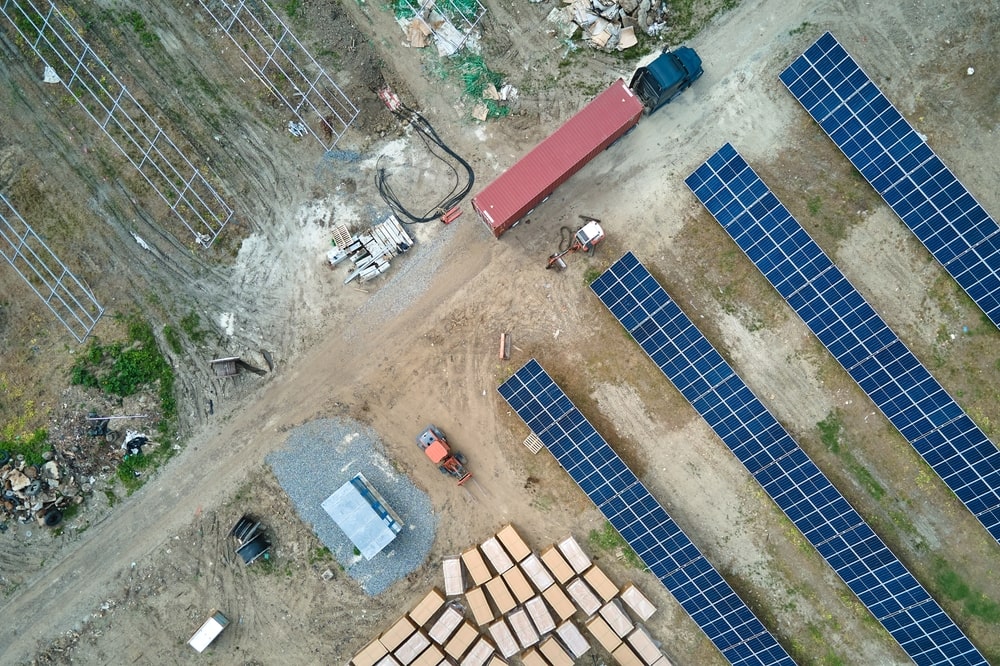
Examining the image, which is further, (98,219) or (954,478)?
(98,219)

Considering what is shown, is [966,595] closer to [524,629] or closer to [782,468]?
[782,468]

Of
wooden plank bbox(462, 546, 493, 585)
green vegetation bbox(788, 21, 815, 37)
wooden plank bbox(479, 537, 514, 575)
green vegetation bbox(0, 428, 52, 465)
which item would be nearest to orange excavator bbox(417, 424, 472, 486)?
wooden plank bbox(479, 537, 514, 575)

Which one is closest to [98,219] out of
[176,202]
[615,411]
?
[176,202]

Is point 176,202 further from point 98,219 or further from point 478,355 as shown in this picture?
point 478,355

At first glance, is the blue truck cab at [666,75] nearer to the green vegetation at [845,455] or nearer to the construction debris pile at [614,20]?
the construction debris pile at [614,20]

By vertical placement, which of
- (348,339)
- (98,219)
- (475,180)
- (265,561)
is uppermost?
(98,219)

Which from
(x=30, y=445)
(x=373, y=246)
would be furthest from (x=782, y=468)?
(x=30, y=445)
